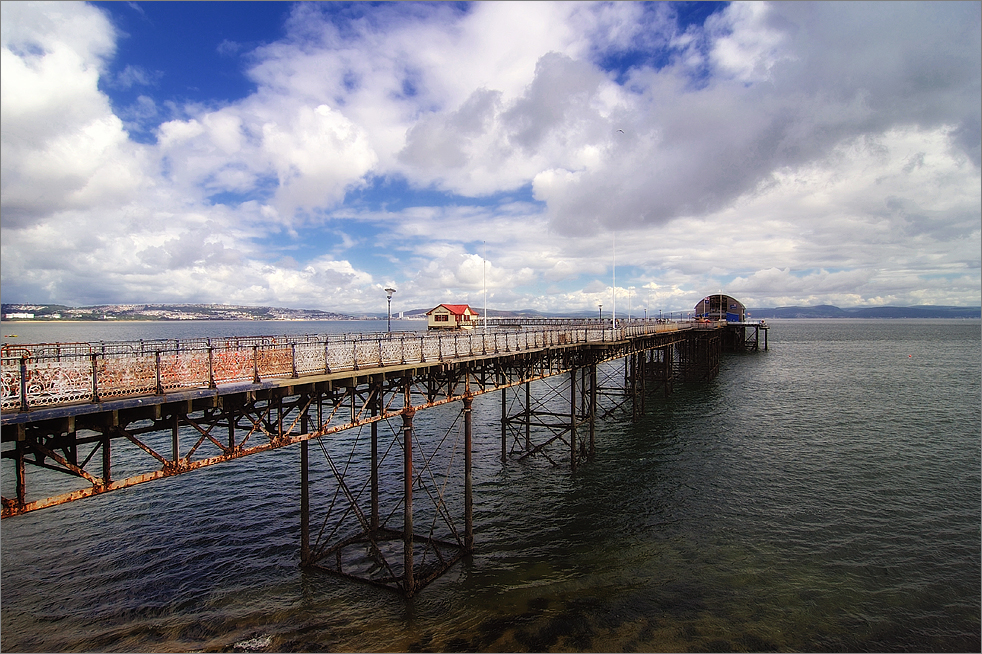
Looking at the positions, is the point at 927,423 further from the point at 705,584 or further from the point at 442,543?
the point at 442,543

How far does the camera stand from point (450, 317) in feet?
149

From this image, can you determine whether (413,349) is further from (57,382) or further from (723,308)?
(723,308)

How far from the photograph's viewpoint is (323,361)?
14.2 m

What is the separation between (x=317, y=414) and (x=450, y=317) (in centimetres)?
2631

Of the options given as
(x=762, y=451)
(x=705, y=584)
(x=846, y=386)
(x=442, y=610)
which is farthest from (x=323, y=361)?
(x=846, y=386)

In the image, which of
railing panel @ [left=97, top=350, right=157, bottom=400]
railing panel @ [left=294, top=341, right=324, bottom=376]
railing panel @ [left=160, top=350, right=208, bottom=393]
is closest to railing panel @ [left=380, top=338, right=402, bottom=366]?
railing panel @ [left=294, top=341, right=324, bottom=376]

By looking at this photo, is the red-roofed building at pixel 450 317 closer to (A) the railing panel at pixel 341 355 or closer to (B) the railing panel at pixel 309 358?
(A) the railing panel at pixel 341 355

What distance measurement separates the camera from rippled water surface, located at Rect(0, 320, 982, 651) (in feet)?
46.9

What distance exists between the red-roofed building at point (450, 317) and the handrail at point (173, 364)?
25.4m

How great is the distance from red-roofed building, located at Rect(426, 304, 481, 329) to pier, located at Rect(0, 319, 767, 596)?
12115 millimetres

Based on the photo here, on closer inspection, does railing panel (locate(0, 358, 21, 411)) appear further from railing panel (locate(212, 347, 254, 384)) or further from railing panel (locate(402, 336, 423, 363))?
railing panel (locate(402, 336, 423, 363))

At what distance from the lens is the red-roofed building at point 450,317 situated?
4516 centimetres

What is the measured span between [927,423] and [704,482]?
2781 cm

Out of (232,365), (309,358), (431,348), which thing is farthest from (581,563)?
(232,365)
